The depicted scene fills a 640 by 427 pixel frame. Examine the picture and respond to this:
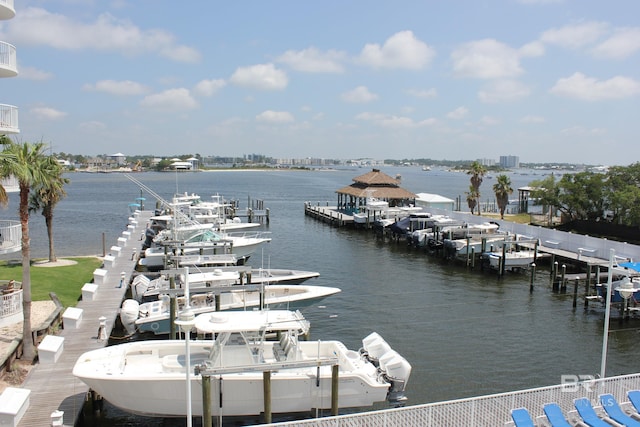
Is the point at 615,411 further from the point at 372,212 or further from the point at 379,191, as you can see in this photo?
the point at 379,191

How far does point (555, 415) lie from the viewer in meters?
14.3

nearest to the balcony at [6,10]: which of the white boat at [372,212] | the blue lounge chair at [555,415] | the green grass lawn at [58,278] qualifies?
the green grass lawn at [58,278]

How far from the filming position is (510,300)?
35938 millimetres

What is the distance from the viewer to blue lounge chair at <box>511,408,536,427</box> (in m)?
13.8

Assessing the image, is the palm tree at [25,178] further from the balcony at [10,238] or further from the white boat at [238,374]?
the white boat at [238,374]

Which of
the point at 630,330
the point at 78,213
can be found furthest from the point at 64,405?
the point at 78,213

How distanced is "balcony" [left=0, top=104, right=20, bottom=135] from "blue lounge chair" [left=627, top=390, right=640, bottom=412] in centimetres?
2345

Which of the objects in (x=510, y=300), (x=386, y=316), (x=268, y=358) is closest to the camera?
(x=268, y=358)

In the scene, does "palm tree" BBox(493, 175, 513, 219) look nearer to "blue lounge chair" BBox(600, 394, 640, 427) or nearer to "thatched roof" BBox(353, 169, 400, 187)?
"thatched roof" BBox(353, 169, 400, 187)

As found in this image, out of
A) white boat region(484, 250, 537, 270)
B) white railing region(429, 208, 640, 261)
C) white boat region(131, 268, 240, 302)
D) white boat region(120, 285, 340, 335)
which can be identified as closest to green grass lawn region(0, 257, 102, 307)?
white boat region(131, 268, 240, 302)

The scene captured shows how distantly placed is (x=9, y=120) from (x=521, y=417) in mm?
21114

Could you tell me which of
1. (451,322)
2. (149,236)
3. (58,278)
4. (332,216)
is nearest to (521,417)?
(451,322)

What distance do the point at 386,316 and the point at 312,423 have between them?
19442 mm

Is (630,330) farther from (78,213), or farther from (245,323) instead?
(78,213)
